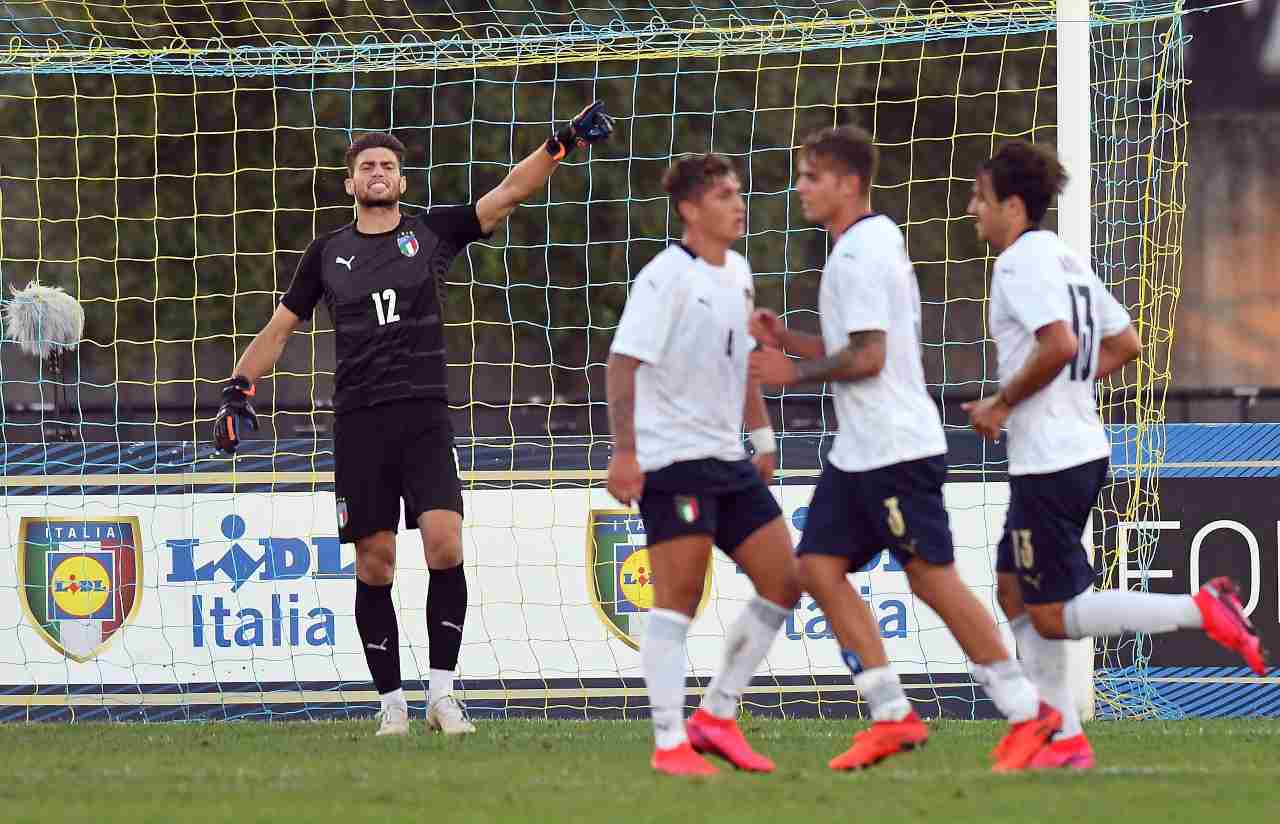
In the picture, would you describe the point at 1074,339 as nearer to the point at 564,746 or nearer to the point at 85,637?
the point at 564,746

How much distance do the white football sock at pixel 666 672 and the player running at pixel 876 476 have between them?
414mm

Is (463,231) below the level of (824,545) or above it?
above

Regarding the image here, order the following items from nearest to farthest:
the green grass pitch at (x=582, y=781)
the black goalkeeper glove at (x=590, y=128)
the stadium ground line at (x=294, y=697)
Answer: the green grass pitch at (x=582, y=781), the black goalkeeper glove at (x=590, y=128), the stadium ground line at (x=294, y=697)

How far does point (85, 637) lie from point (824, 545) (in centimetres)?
420

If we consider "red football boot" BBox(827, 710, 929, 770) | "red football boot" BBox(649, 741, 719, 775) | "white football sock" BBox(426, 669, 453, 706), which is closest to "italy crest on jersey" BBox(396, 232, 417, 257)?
"white football sock" BBox(426, 669, 453, 706)

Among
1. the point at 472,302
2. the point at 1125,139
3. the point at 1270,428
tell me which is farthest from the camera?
the point at 472,302

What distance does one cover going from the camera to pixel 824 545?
18.2 feet

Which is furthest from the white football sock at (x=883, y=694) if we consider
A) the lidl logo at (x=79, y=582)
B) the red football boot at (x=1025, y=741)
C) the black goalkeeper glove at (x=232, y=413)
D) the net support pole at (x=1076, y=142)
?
the lidl logo at (x=79, y=582)

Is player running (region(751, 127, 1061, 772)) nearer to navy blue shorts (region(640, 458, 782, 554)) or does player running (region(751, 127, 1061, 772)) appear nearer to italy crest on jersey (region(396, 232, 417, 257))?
navy blue shorts (region(640, 458, 782, 554))

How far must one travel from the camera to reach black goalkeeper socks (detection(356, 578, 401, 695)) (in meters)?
7.22

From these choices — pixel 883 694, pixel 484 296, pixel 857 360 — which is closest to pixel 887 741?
pixel 883 694

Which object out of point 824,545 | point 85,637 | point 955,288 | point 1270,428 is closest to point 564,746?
point 824,545

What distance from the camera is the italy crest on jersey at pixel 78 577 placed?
850cm

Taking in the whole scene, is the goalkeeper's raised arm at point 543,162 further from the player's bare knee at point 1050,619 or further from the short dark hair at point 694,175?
the player's bare knee at point 1050,619
